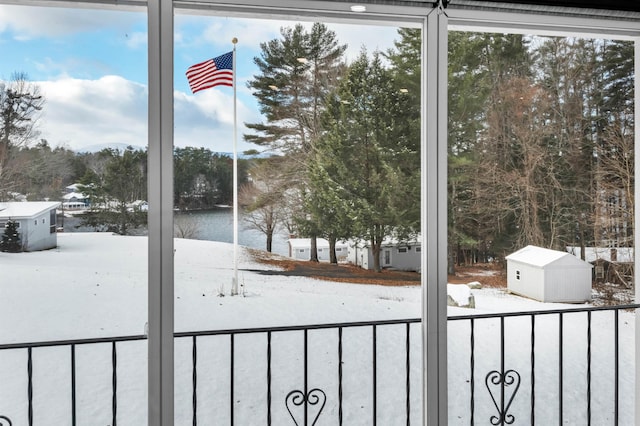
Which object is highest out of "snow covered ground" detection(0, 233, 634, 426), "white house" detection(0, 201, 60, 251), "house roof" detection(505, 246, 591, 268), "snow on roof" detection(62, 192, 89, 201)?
"snow on roof" detection(62, 192, 89, 201)

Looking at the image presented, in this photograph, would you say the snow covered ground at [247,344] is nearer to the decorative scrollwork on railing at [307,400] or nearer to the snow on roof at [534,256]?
the decorative scrollwork on railing at [307,400]

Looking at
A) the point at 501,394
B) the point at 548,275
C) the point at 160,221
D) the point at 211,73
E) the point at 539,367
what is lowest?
the point at 501,394

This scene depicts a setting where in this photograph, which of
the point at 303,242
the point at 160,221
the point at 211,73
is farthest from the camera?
the point at 303,242

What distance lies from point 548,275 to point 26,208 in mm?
2119

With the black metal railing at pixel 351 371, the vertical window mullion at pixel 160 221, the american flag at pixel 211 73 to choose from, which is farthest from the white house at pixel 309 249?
the american flag at pixel 211 73

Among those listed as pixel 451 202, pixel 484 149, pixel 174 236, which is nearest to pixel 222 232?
pixel 174 236

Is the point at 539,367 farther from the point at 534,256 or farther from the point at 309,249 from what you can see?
the point at 309,249

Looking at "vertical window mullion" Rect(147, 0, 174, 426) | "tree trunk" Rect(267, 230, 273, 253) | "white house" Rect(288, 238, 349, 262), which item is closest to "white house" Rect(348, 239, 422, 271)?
"white house" Rect(288, 238, 349, 262)

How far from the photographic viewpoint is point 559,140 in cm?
212

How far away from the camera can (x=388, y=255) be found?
1.99m

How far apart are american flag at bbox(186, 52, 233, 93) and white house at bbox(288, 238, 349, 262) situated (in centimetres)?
68

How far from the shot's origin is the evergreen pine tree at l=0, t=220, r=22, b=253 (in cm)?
171

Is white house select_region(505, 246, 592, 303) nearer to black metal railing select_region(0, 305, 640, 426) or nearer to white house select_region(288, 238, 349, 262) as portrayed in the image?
black metal railing select_region(0, 305, 640, 426)

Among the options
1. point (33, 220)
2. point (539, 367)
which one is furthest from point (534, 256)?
point (33, 220)
